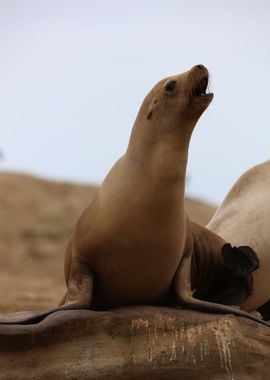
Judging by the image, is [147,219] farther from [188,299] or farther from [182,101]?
[182,101]

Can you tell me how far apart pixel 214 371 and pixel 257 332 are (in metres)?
0.35

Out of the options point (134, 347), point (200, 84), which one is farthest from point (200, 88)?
point (134, 347)

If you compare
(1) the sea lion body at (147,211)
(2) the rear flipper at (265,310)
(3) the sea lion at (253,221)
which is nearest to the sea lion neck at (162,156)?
(1) the sea lion body at (147,211)

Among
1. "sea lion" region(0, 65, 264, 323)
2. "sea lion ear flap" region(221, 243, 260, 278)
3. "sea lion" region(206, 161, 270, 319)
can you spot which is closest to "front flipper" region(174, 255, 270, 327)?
"sea lion" region(0, 65, 264, 323)

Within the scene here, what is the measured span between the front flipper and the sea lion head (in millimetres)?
741

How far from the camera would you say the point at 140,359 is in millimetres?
4133

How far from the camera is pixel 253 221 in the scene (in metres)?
5.49

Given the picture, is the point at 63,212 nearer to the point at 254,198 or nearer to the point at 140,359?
the point at 254,198

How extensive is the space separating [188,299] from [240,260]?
1.88 ft

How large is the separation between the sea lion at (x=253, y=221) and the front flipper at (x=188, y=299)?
0.68 m

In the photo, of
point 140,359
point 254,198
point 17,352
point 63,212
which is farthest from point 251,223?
point 63,212

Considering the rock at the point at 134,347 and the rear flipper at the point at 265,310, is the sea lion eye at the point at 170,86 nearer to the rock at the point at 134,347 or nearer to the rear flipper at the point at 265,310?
the rock at the point at 134,347

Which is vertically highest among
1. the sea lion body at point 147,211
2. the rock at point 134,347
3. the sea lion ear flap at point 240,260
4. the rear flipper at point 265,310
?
the sea lion body at point 147,211

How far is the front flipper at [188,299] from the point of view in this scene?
14.4ft
